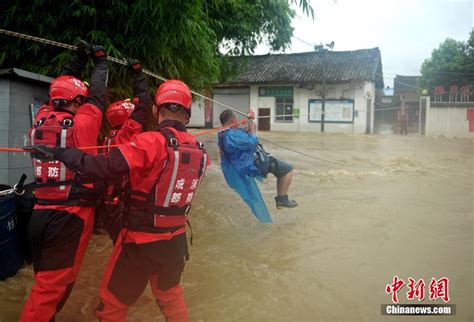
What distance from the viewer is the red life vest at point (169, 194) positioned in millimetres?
2412

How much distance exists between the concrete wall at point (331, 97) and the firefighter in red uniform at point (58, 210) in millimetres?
21347

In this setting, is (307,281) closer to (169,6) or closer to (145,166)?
(145,166)

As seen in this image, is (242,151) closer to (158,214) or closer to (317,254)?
(317,254)

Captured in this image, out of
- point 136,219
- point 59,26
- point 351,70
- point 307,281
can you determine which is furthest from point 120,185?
point 351,70

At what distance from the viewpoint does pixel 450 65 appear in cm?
2502

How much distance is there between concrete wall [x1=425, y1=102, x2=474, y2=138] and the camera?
19422 mm

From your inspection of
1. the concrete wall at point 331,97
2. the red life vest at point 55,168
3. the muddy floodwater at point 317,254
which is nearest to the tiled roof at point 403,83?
the concrete wall at point 331,97

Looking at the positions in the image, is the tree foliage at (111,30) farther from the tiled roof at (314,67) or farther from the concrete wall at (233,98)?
the concrete wall at (233,98)

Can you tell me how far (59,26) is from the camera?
4.64 m

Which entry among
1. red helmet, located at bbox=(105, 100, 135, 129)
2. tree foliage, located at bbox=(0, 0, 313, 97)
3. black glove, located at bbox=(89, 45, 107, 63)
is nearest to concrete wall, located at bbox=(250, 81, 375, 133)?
tree foliage, located at bbox=(0, 0, 313, 97)

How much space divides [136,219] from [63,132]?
2.48ft

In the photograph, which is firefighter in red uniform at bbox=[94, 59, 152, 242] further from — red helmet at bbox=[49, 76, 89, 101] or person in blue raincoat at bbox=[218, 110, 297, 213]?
person in blue raincoat at bbox=[218, 110, 297, 213]

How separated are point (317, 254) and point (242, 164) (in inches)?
54.6

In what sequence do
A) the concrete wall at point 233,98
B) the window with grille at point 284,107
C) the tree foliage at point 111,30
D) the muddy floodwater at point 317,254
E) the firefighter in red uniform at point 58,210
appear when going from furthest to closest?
the concrete wall at point 233,98, the window with grille at point 284,107, the tree foliage at point 111,30, the muddy floodwater at point 317,254, the firefighter in red uniform at point 58,210
